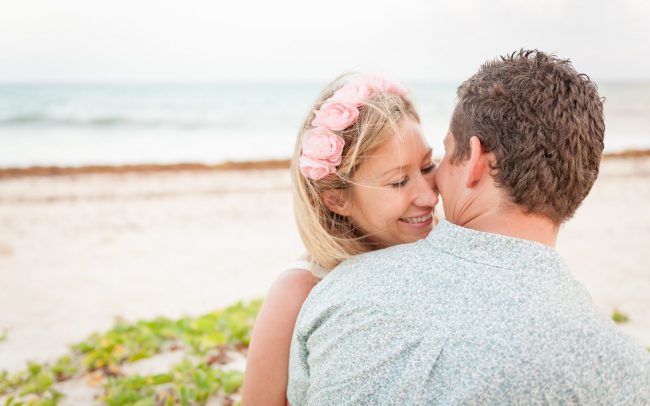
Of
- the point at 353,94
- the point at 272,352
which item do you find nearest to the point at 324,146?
the point at 353,94

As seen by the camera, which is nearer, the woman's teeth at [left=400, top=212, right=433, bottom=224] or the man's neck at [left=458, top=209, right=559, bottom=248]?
the man's neck at [left=458, top=209, right=559, bottom=248]

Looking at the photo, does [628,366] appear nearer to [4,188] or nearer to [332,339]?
[332,339]

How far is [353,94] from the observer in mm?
2600

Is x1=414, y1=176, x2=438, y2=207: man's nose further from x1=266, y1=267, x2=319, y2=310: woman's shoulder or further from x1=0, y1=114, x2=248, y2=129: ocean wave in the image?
x1=0, y1=114, x2=248, y2=129: ocean wave

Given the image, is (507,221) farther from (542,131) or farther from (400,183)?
(400,183)

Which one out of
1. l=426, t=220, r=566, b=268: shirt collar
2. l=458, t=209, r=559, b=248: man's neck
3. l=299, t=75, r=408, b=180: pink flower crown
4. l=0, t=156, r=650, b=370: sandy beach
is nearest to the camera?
l=426, t=220, r=566, b=268: shirt collar

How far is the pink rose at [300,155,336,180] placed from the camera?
2.53 meters

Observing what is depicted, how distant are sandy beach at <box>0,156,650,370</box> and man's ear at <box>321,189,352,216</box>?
10.3 ft

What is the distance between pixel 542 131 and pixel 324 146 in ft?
3.27

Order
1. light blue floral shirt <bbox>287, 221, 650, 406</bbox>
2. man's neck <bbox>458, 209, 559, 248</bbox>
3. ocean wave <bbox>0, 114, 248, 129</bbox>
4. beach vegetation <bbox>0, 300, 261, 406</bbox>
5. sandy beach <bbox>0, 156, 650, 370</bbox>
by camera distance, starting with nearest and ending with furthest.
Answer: light blue floral shirt <bbox>287, 221, 650, 406</bbox> → man's neck <bbox>458, 209, 559, 248</bbox> → beach vegetation <bbox>0, 300, 261, 406</bbox> → sandy beach <bbox>0, 156, 650, 370</bbox> → ocean wave <bbox>0, 114, 248, 129</bbox>

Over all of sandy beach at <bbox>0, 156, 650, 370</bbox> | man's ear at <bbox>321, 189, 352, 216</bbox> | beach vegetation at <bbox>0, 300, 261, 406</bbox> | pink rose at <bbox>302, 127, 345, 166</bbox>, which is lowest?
sandy beach at <bbox>0, 156, 650, 370</bbox>

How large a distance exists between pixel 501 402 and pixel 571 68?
1130 millimetres

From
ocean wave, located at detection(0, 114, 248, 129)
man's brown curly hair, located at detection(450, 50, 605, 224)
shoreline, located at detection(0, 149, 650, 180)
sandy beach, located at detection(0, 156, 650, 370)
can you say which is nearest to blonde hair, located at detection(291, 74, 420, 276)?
man's brown curly hair, located at detection(450, 50, 605, 224)

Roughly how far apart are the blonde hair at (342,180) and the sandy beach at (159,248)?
121 inches
